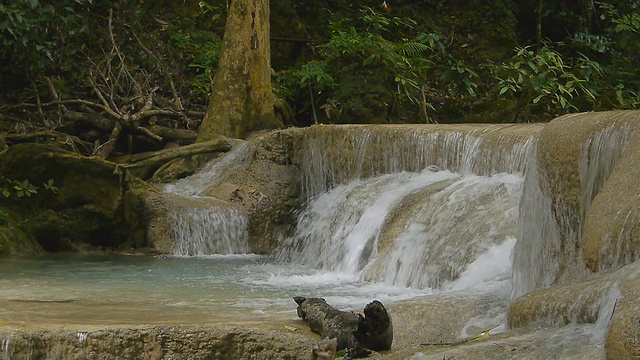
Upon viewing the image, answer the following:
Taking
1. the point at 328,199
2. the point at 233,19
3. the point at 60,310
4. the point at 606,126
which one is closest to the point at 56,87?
the point at 233,19

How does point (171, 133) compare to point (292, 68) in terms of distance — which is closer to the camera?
point (171, 133)

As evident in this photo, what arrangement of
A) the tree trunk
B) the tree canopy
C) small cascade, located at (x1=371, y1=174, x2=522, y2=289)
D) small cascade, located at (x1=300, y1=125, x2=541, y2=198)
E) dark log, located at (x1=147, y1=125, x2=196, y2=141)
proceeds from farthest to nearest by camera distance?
dark log, located at (x1=147, y1=125, x2=196, y2=141) < the tree canopy < the tree trunk < small cascade, located at (x1=300, y1=125, x2=541, y2=198) < small cascade, located at (x1=371, y1=174, x2=522, y2=289)

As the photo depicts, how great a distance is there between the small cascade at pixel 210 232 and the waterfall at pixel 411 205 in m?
0.53

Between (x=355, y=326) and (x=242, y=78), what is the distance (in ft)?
26.2

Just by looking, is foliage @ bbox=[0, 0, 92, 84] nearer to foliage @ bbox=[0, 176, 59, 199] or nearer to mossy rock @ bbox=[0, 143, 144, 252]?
mossy rock @ bbox=[0, 143, 144, 252]

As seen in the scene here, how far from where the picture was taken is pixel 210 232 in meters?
10.6

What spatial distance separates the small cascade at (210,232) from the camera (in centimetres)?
1048

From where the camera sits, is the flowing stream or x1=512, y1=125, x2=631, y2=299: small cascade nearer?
x1=512, y1=125, x2=631, y2=299: small cascade

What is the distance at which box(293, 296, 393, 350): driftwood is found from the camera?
202 inches

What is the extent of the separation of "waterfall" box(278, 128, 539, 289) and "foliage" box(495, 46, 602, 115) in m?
4.05

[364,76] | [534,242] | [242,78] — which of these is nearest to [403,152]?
[242,78]

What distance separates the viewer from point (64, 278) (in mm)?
8242

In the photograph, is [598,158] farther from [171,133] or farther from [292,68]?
[292,68]

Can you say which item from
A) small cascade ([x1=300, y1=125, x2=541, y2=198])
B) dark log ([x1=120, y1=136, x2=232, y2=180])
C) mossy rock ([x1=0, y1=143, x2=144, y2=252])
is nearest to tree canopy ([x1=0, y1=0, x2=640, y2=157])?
dark log ([x1=120, y1=136, x2=232, y2=180])
